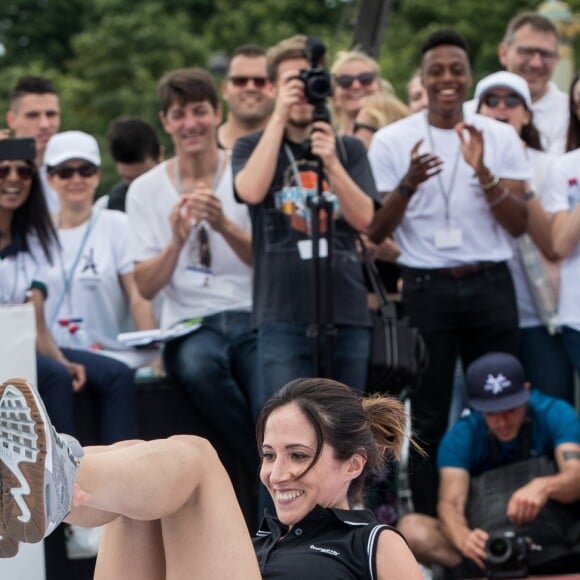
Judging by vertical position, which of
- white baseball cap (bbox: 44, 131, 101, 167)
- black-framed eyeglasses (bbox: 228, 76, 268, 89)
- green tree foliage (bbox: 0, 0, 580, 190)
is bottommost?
white baseball cap (bbox: 44, 131, 101, 167)

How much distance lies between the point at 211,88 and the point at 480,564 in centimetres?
242

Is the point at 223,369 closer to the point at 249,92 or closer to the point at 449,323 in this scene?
the point at 449,323

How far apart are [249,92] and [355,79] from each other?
0.77 meters

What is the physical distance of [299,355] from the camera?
5.78 m

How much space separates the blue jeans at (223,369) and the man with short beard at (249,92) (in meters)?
1.05


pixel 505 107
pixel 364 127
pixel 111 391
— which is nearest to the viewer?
pixel 111 391

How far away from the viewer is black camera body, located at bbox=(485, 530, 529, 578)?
18.7 ft

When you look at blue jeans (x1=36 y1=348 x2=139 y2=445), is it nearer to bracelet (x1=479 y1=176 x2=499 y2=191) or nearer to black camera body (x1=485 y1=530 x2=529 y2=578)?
black camera body (x1=485 y1=530 x2=529 y2=578)

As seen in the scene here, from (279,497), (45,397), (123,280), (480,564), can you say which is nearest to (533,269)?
(480,564)

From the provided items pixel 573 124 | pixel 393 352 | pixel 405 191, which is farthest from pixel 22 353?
pixel 573 124

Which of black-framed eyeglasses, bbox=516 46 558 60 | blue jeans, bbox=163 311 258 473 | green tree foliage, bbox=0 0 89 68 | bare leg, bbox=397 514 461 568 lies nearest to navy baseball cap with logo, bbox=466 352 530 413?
bare leg, bbox=397 514 461 568

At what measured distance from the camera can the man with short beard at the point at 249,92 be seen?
6781mm

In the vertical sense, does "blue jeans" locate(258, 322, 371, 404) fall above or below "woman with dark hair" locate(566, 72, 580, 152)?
below

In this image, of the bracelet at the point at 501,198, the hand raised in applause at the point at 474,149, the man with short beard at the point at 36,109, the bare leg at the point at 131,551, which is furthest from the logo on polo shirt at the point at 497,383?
the man with short beard at the point at 36,109
